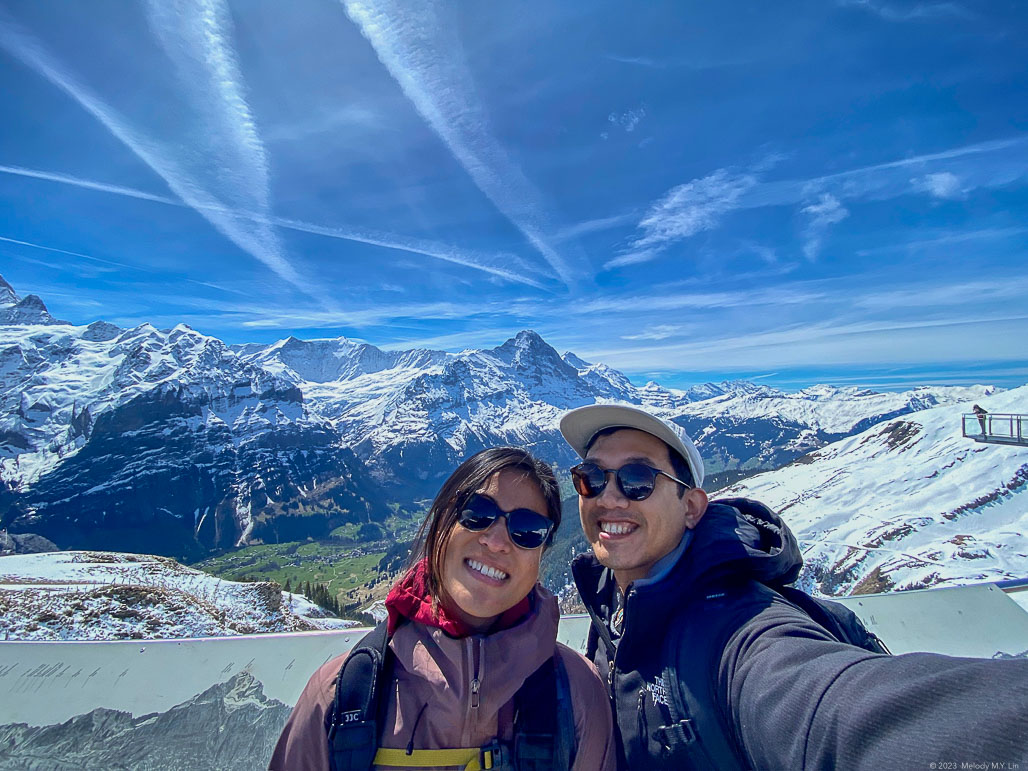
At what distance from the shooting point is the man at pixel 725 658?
1635mm

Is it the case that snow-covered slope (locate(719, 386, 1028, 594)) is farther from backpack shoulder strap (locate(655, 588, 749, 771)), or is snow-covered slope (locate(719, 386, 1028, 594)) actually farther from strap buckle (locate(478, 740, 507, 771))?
strap buckle (locate(478, 740, 507, 771))

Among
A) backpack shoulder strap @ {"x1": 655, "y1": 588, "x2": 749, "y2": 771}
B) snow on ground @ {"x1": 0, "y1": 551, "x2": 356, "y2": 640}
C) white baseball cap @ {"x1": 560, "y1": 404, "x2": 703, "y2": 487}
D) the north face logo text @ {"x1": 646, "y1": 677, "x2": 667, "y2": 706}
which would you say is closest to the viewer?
backpack shoulder strap @ {"x1": 655, "y1": 588, "x2": 749, "y2": 771}

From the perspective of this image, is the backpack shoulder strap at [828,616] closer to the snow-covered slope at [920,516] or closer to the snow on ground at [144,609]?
the snow on ground at [144,609]

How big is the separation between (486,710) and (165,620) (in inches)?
701

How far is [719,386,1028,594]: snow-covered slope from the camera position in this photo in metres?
41.4

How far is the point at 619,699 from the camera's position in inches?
137

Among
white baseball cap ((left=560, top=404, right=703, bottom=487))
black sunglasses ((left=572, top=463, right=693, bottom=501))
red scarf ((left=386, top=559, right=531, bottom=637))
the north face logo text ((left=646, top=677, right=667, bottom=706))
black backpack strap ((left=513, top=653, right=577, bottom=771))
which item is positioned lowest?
black backpack strap ((left=513, top=653, right=577, bottom=771))

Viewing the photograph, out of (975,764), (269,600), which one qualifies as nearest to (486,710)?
(975,764)

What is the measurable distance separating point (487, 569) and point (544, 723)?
1.10 meters

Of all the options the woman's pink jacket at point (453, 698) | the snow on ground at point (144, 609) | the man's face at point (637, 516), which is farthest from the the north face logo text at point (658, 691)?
the snow on ground at point (144, 609)

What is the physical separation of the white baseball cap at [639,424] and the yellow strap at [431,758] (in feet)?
8.86

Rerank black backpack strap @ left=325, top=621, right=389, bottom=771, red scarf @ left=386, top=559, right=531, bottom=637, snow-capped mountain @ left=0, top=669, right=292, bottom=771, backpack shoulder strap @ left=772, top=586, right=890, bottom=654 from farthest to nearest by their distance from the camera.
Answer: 1. snow-capped mountain @ left=0, top=669, right=292, bottom=771
2. red scarf @ left=386, top=559, right=531, bottom=637
3. backpack shoulder strap @ left=772, top=586, right=890, bottom=654
4. black backpack strap @ left=325, top=621, right=389, bottom=771

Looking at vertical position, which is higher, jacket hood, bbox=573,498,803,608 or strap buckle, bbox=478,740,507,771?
jacket hood, bbox=573,498,803,608

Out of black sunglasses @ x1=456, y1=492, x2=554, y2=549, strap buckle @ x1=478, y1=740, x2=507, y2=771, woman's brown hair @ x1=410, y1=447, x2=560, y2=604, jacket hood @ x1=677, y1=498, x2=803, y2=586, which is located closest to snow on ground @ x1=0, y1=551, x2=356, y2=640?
woman's brown hair @ x1=410, y1=447, x2=560, y2=604
